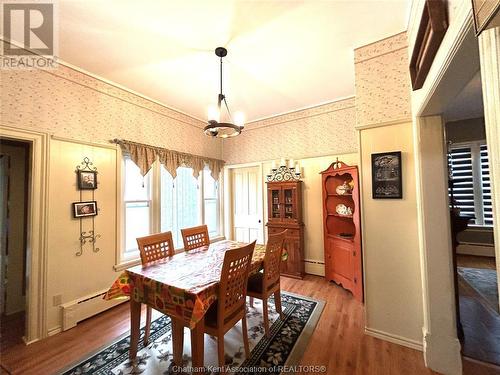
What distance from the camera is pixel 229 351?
1.96 m

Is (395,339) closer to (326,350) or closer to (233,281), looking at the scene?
(326,350)

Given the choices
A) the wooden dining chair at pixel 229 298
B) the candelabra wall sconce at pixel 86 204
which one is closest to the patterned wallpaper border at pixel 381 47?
the wooden dining chair at pixel 229 298

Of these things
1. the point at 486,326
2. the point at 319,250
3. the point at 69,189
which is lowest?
the point at 486,326

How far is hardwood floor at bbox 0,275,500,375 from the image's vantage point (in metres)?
1.76

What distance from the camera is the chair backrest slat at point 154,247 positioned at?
220 cm

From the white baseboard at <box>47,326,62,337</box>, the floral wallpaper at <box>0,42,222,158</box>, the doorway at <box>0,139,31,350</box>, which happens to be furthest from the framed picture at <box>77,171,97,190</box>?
the white baseboard at <box>47,326,62,337</box>

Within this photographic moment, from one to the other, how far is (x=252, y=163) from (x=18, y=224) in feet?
11.8

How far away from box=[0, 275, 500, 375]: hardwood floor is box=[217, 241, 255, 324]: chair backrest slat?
2.55 feet

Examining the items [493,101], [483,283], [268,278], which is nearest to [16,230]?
[268,278]

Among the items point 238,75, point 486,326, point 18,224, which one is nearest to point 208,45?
point 238,75

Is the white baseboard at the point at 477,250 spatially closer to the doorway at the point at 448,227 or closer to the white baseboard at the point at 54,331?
the doorway at the point at 448,227

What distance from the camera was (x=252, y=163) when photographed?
14.5 ft

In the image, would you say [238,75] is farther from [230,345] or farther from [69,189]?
[230,345]

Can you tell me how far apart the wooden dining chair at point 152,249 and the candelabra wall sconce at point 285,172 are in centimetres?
221
